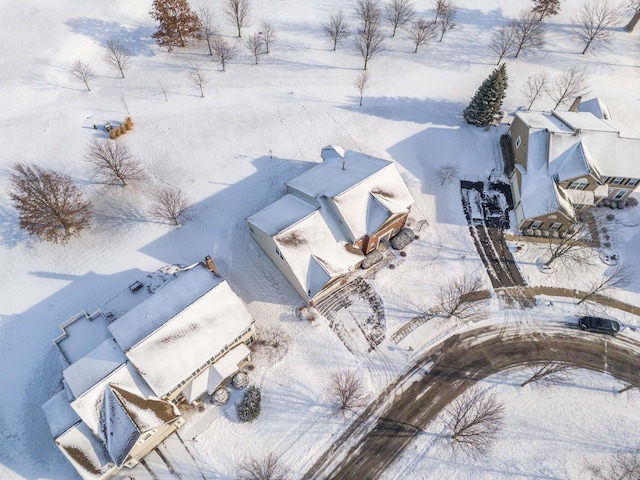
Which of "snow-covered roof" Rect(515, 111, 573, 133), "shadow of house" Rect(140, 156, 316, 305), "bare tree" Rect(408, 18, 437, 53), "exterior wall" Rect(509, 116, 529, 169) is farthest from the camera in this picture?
"bare tree" Rect(408, 18, 437, 53)

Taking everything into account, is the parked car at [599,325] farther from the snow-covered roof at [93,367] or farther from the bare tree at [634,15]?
the bare tree at [634,15]

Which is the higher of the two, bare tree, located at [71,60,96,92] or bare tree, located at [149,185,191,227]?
bare tree, located at [71,60,96,92]

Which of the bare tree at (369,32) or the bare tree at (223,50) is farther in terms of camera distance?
the bare tree at (369,32)

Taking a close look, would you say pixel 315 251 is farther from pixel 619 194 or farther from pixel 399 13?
pixel 399 13

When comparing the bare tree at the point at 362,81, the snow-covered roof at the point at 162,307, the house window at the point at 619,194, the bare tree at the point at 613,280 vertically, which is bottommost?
the bare tree at the point at 613,280

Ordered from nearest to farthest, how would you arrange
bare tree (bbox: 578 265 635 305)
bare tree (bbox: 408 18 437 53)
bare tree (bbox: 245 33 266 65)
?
bare tree (bbox: 578 265 635 305)
bare tree (bbox: 245 33 266 65)
bare tree (bbox: 408 18 437 53)

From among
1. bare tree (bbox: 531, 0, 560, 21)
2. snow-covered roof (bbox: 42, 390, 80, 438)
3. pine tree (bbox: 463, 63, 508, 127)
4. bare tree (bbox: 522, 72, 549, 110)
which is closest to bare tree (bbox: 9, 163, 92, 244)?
snow-covered roof (bbox: 42, 390, 80, 438)

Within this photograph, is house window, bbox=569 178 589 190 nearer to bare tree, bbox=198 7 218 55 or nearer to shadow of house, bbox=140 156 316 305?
shadow of house, bbox=140 156 316 305

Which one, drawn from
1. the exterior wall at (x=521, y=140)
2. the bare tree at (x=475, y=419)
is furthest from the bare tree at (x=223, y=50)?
the bare tree at (x=475, y=419)
